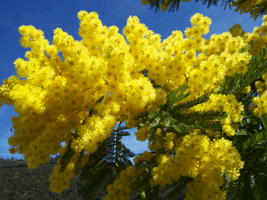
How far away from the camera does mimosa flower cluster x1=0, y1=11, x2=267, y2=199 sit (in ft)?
6.00

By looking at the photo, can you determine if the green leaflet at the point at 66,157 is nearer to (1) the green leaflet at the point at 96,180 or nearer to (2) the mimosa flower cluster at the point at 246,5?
(1) the green leaflet at the point at 96,180

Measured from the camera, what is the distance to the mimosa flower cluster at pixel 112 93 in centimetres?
183

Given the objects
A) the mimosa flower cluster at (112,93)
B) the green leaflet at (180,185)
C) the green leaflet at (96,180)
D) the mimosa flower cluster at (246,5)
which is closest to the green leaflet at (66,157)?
the mimosa flower cluster at (112,93)

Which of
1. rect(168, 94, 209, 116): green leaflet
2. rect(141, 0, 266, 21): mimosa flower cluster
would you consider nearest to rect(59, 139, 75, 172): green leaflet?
rect(168, 94, 209, 116): green leaflet

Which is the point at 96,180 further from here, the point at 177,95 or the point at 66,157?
the point at 177,95

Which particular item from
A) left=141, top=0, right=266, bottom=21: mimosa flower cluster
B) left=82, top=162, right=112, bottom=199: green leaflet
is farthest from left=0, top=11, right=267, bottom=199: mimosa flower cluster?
left=141, top=0, right=266, bottom=21: mimosa flower cluster

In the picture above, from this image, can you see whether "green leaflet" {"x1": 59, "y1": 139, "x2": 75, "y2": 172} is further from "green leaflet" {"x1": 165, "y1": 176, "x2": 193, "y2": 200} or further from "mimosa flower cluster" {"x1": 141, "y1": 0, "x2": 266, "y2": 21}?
"mimosa flower cluster" {"x1": 141, "y1": 0, "x2": 266, "y2": 21}

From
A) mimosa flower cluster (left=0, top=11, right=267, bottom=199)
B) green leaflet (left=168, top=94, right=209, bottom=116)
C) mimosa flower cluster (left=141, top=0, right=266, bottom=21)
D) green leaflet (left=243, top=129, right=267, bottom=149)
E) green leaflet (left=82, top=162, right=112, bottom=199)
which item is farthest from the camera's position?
mimosa flower cluster (left=141, top=0, right=266, bottom=21)

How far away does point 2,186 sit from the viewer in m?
6.39

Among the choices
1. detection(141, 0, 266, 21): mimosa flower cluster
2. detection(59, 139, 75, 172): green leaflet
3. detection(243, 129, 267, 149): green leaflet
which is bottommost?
detection(243, 129, 267, 149): green leaflet

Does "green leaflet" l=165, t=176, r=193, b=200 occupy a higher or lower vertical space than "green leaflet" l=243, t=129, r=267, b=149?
lower

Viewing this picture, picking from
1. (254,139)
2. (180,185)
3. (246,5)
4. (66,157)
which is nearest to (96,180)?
(66,157)

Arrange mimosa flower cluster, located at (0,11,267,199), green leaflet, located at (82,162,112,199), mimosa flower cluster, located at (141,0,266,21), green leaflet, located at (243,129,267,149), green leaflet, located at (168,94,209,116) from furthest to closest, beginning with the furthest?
1. mimosa flower cluster, located at (141,0,266,21)
2. green leaflet, located at (82,162,112,199)
3. green leaflet, located at (243,129,267,149)
4. green leaflet, located at (168,94,209,116)
5. mimosa flower cluster, located at (0,11,267,199)

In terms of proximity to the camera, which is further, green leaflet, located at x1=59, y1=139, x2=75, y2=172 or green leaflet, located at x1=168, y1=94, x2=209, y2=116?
green leaflet, located at x1=59, y1=139, x2=75, y2=172
